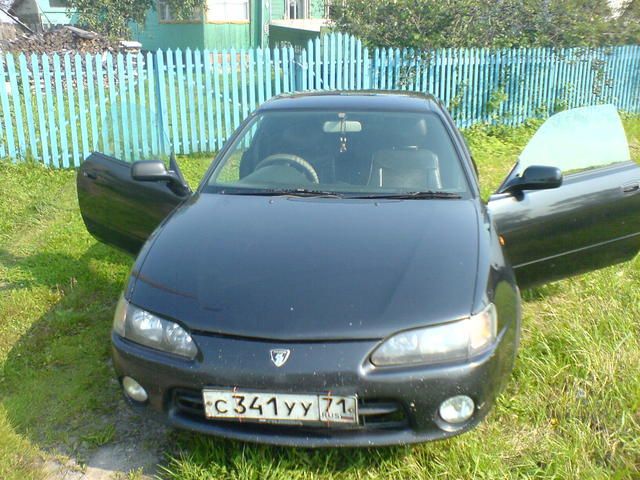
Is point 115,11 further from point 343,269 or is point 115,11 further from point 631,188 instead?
point 343,269

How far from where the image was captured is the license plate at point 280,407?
225cm

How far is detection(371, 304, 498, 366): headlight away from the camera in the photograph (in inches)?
89.4

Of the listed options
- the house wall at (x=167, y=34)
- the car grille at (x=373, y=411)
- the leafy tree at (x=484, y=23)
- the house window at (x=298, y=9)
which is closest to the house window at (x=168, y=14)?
the house wall at (x=167, y=34)

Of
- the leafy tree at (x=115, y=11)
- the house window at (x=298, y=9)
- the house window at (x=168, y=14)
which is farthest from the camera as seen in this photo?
the house window at (x=298, y=9)

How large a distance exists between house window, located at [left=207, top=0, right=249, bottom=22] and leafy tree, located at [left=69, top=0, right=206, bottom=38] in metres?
0.47

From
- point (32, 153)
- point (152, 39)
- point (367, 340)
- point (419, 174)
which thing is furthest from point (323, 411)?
point (152, 39)

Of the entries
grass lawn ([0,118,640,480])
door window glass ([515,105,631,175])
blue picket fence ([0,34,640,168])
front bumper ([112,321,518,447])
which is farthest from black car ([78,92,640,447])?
blue picket fence ([0,34,640,168])

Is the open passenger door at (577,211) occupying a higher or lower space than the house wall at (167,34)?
lower

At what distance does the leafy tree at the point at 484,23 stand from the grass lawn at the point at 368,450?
704 cm

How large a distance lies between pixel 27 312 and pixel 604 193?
364 cm

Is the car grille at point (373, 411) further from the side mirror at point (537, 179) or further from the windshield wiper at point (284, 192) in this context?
the side mirror at point (537, 179)

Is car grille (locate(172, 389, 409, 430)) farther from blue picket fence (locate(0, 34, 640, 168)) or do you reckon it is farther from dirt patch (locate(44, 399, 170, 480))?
blue picket fence (locate(0, 34, 640, 168))

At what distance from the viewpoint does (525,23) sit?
443 inches

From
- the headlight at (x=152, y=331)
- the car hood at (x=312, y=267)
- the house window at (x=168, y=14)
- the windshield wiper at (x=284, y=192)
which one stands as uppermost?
the house window at (x=168, y=14)
